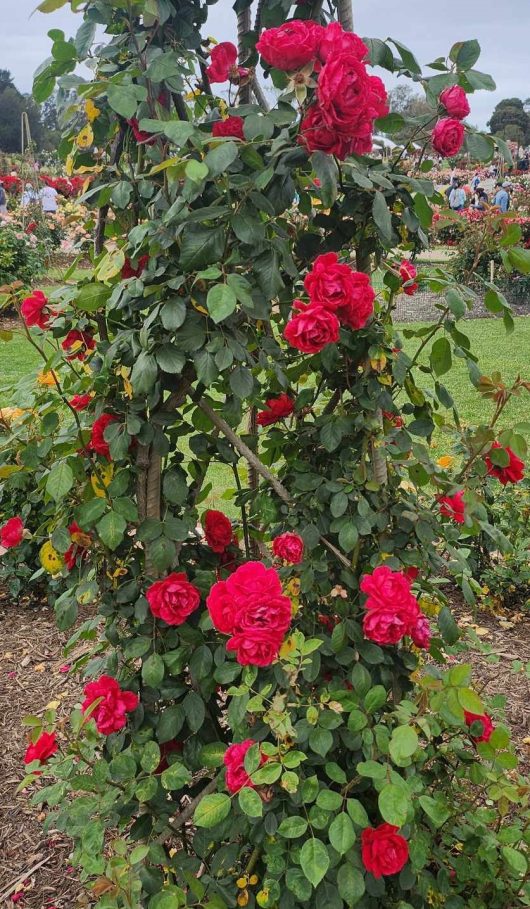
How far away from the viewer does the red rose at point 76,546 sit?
1507 millimetres

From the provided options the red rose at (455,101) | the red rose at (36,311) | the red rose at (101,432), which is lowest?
the red rose at (101,432)

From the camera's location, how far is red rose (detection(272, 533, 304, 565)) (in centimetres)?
138

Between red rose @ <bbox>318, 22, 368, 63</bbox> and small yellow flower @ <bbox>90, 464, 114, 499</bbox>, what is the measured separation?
81cm

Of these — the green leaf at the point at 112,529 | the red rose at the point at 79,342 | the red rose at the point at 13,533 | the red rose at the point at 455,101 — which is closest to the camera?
the red rose at the point at 455,101

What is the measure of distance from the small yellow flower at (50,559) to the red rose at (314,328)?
73 cm

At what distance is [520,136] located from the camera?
46.1m

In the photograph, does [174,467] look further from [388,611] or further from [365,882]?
[365,882]

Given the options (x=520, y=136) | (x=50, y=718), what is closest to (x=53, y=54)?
(x=50, y=718)

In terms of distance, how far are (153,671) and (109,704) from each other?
10 centimetres

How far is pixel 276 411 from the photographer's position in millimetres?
1593

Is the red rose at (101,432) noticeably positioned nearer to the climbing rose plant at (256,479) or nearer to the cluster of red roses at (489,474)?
the climbing rose plant at (256,479)

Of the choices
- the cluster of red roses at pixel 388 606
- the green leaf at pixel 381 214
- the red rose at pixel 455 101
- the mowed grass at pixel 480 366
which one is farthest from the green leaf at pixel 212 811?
the mowed grass at pixel 480 366

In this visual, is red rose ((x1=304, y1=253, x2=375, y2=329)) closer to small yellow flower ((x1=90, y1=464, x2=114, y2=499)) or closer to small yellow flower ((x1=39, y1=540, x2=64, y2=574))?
small yellow flower ((x1=90, y1=464, x2=114, y2=499))

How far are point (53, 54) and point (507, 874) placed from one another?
1742 millimetres
